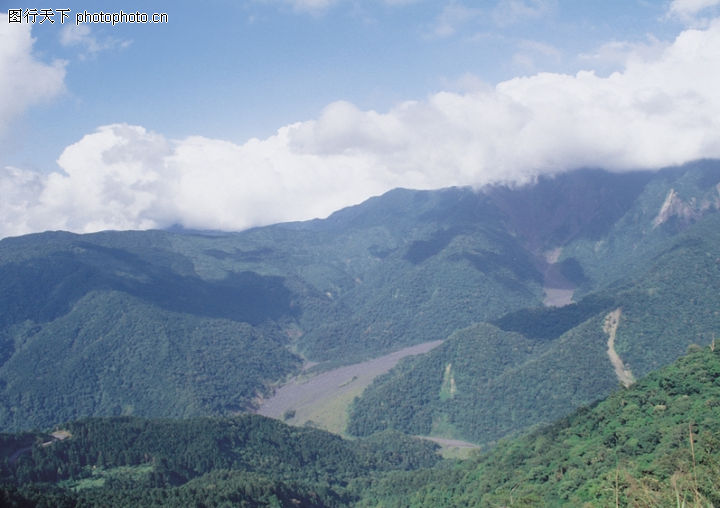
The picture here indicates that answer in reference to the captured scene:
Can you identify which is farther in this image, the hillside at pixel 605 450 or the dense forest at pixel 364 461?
the dense forest at pixel 364 461

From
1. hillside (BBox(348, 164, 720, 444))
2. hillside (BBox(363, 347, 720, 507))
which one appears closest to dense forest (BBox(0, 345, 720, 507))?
hillside (BBox(363, 347, 720, 507))

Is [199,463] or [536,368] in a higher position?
[199,463]

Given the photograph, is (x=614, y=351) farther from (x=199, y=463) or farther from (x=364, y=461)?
(x=199, y=463)

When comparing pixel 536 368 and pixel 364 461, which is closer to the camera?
pixel 364 461

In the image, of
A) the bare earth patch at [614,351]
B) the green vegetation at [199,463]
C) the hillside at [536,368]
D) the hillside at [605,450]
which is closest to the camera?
the hillside at [605,450]

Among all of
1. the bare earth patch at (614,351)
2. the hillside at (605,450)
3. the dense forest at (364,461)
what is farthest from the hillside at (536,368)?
the hillside at (605,450)

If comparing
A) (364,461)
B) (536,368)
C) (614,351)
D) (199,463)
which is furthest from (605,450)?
(614,351)

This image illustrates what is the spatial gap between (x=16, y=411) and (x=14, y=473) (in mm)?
115840

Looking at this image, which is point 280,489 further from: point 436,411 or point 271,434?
point 436,411

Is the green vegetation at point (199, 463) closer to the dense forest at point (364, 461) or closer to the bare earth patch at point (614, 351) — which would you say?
the dense forest at point (364, 461)

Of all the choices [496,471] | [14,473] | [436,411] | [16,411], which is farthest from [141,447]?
[16,411]

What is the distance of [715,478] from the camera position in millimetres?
36719

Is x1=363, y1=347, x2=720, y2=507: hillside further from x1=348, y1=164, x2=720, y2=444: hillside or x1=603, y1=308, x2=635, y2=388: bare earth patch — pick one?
x1=603, y1=308, x2=635, y2=388: bare earth patch

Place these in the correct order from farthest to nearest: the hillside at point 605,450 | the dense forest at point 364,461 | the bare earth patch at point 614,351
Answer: the bare earth patch at point 614,351, the dense forest at point 364,461, the hillside at point 605,450
